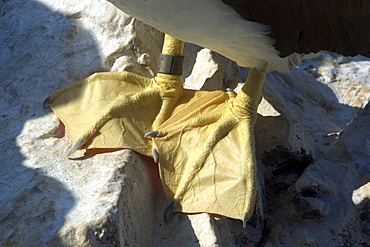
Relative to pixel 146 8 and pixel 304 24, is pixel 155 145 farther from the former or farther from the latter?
pixel 304 24

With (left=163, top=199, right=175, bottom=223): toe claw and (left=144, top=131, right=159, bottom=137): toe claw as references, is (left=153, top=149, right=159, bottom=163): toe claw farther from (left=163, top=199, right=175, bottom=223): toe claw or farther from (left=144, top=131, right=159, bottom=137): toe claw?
(left=163, top=199, right=175, bottom=223): toe claw

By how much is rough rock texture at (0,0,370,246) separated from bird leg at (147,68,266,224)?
8 centimetres

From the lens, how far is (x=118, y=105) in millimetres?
Answer: 2879

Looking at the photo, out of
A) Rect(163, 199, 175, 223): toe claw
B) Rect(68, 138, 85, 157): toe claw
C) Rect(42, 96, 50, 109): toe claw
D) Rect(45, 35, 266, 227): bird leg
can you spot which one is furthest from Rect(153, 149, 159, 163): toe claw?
Rect(42, 96, 50, 109): toe claw

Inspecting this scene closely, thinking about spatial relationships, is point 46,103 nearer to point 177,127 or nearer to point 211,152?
point 177,127

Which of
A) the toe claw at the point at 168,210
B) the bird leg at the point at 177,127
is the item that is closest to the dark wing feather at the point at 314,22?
the bird leg at the point at 177,127

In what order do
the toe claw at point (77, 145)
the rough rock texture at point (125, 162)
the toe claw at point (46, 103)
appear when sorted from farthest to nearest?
the toe claw at point (46, 103) < the toe claw at point (77, 145) < the rough rock texture at point (125, 162)

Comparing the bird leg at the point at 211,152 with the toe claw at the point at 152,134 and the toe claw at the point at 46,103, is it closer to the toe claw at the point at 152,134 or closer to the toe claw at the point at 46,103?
the toe claw at the point at 152,134

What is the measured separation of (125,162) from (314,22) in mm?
1069

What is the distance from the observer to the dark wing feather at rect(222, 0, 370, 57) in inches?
100

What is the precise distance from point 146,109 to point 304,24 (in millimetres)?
907

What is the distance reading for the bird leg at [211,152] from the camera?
2.60 m

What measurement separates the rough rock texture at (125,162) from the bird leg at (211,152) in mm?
83

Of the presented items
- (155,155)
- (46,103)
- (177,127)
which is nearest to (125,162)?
(155,155)
